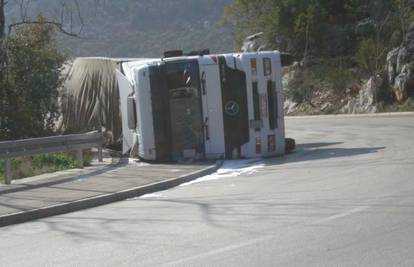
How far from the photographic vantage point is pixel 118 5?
191 ft

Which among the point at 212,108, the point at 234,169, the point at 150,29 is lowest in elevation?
the point at 234,169

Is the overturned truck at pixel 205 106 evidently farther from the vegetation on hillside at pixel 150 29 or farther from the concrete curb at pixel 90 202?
the vegetation on hillside at pixel 150 29

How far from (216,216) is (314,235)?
1988 millimetres

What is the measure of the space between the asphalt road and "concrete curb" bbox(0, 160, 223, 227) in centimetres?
25

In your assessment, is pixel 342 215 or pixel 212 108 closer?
pixel 342 215

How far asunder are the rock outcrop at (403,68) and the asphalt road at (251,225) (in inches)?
778

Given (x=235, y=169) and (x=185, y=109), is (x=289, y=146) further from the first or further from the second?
(x=235, y=169)

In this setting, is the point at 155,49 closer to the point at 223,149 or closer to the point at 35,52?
the point at 35,52

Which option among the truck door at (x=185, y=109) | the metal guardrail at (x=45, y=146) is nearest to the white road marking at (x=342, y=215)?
the metal guardrail at (x=45, y=146)

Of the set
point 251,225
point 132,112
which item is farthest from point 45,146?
point 251,225

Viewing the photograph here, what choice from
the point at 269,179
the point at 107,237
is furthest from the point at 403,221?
the point at 269,179

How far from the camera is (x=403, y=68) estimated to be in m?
34.0

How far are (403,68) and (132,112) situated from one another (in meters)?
20.1

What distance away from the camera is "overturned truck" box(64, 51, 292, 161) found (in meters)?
16.7
